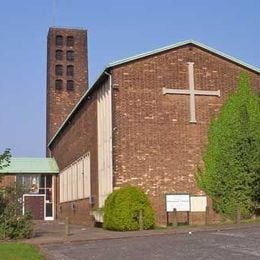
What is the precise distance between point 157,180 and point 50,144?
99.2 ft

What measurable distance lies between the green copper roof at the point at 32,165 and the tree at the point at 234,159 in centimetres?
2363

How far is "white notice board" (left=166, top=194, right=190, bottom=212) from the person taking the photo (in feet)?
88.0

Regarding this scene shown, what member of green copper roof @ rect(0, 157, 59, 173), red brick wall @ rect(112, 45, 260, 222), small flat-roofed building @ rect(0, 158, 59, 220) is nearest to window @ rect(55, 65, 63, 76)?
green copper roof @ rect(0, 157, 59, 173)

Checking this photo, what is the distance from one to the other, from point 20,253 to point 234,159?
14.8 m

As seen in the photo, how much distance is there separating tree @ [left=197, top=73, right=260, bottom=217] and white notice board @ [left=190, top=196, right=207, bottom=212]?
42cm

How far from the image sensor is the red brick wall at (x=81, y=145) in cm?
3184

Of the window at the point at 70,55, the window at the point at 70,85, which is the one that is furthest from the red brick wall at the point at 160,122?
the window at the point at 70,55

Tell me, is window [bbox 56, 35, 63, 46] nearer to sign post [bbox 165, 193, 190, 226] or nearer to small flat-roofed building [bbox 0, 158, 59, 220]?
small flat-roofed building [bbox 0, 158, 59, 220]

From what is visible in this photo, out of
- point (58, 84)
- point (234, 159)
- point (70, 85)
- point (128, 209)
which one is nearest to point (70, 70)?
point (70, 85)

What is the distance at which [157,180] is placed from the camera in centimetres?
2703

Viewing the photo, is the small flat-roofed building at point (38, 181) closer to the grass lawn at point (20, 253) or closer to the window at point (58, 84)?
the window at point (58, 84)

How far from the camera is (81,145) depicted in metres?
36.5

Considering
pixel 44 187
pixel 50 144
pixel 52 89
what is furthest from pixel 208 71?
pixel 52 89

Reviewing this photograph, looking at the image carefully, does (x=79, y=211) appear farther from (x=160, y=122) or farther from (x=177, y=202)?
(x=160, y=122)
